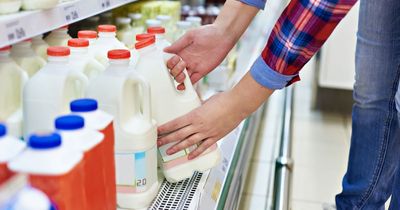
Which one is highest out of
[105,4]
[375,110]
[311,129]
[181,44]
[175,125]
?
[105,4]

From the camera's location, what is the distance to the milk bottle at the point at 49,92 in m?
1.12

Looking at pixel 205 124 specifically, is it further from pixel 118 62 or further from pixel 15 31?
pixel 15 31

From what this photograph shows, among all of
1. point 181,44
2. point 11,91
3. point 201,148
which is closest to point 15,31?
point 11,91

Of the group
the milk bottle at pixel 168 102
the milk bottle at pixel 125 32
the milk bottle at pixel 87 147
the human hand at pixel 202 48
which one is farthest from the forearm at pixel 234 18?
the milk bottle at pixel 87 147

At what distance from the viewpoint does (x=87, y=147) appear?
3.03 ft

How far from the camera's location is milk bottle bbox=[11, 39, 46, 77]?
128 cm

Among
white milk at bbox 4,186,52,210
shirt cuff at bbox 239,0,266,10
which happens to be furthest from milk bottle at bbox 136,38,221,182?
white milk at bbox 4,186,52,210

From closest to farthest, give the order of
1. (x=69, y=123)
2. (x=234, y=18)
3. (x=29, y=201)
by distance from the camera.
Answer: (x=29, y=201) → (x=69, y=123) → (x=234, y=18)

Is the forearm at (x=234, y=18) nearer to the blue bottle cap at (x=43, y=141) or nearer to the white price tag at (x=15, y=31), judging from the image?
the white price tag at (x=15, y=31)

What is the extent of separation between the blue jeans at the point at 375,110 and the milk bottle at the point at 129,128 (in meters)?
0.83

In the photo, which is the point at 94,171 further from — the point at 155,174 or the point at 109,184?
the point at 155,174

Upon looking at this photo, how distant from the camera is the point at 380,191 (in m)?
1.82

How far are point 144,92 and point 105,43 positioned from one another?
34 centimetres

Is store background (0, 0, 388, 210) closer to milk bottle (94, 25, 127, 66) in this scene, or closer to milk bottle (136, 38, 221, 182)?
milk bottle (94, 25, 127, 66)
